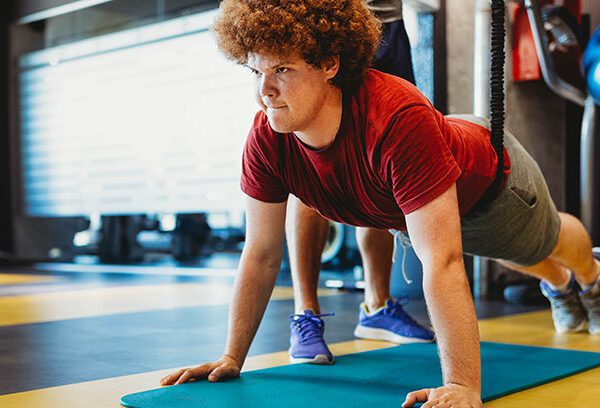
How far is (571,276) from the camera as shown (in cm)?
223

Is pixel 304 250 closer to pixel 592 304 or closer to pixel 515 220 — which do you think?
A: pixel 515 220

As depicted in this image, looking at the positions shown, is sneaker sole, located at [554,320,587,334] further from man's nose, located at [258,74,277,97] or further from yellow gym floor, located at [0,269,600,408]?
man's nose, located at [258,74,277,97]

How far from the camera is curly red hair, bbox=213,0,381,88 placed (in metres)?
1.27

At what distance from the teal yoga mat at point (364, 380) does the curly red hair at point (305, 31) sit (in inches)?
22.4

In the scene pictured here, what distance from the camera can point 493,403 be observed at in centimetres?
137

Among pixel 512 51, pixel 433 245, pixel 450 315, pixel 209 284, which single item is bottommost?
pixel 209 284

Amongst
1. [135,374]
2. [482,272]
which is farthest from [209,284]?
[135,374]

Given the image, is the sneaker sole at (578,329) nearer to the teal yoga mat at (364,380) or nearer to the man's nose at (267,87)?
the teal yoga mat at (364,380)

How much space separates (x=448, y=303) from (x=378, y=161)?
0.28 metres

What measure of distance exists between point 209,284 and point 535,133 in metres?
1.88

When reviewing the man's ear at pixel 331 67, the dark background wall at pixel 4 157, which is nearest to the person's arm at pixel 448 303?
the man's ear at pixel 331 67

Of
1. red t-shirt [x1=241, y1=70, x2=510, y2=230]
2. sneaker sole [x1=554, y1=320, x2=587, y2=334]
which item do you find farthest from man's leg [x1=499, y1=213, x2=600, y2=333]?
red t-shirt [x1=241, y1=70, x2=510, y2=230]

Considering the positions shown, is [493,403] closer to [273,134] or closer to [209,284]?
[273,134]

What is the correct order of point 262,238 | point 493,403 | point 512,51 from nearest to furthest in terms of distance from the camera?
point 493,403 < point 262,238 < point 512,51
